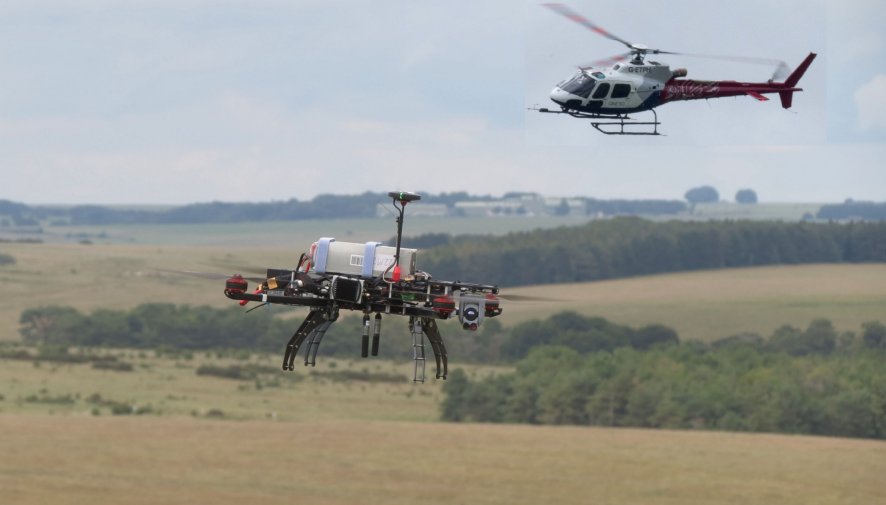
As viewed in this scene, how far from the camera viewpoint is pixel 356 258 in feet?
202

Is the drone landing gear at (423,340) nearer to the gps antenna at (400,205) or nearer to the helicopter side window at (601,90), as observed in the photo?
the gps antenna at (400,205)

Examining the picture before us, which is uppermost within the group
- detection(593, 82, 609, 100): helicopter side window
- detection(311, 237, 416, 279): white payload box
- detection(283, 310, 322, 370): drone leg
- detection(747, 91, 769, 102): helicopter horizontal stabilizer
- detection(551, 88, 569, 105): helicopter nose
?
detection(747, 91, 769, 102): helicopter horizontal stabilizer

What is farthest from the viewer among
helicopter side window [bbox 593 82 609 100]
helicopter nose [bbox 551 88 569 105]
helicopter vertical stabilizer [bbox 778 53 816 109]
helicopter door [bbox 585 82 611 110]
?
helicopter vertical stabilizer [bbox 778 53 816 109]

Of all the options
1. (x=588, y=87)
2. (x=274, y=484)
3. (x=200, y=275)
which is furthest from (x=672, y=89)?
(x=274, y=484)

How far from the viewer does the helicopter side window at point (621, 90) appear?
7300 centimetres

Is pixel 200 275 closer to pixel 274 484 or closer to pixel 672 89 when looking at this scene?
pixel 672 89

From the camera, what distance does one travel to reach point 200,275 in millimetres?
60062

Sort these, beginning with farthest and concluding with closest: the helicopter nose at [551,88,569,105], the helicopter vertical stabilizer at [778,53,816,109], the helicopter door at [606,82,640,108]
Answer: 1. the helicopter vertical stabilizer at [778,53,816,109]
2. the helicopter door at [606,82,640,108]
3. the helicopter nose at [551,88,569,105]

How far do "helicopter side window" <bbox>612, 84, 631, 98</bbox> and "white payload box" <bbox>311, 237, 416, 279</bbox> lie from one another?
15.1 m

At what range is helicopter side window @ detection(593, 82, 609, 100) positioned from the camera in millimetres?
72688

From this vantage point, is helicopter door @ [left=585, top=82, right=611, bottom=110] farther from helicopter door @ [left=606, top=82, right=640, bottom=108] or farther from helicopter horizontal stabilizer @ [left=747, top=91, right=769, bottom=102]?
helicopter horizontal stabilizer @ [left=747, top=91, right=769, bottom=102]

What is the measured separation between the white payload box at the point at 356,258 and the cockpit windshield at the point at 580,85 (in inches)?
547

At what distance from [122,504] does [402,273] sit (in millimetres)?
116896

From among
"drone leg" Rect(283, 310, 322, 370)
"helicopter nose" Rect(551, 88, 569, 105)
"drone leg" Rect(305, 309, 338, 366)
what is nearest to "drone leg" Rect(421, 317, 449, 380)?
"drone leg" Rect(305, 309, 338, 366)
